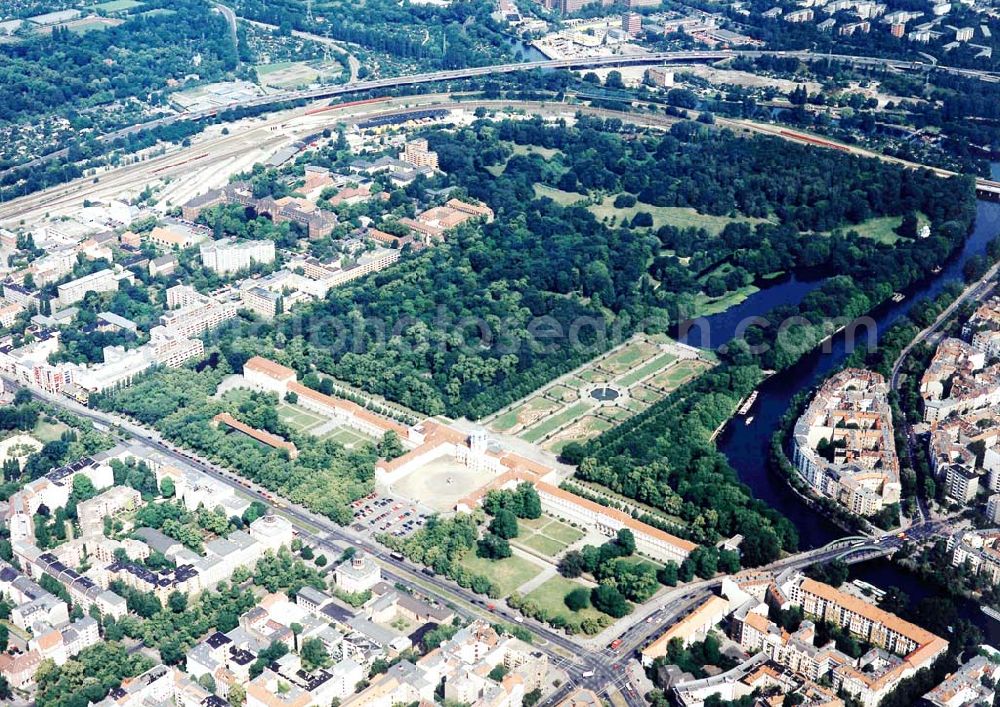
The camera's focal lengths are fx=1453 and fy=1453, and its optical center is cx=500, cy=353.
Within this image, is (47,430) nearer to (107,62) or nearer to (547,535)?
(547,535)

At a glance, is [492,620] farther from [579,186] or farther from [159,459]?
[579,186]

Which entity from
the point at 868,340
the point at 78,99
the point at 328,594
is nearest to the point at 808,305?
the point at 868,340

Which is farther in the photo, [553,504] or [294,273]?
[294,273]

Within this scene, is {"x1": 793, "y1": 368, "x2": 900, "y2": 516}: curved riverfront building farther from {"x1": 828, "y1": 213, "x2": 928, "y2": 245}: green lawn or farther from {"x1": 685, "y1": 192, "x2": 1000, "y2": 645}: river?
{"x1": 828, "y1": 213, "x2": 928, "y2": 245}: green lawn

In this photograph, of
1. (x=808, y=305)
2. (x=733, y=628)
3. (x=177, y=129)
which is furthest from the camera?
(x=177, y=129)

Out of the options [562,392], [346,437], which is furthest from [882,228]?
[346,437]

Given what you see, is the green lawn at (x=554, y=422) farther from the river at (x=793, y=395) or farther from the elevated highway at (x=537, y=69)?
the elevated highway at (x=537, y=69)

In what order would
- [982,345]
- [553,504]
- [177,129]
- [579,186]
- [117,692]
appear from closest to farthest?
[117,692] → [553,504] → [982,345] → [579,186] → [177,129]

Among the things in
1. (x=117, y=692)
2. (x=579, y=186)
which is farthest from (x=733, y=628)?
(x=579, y=186)
